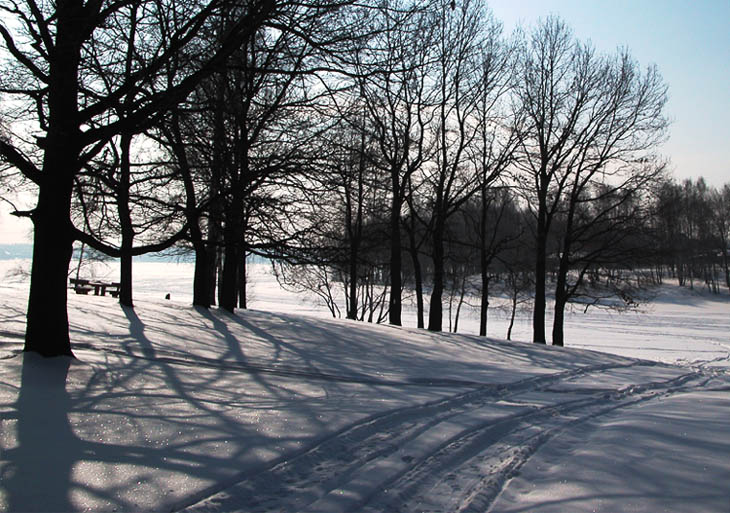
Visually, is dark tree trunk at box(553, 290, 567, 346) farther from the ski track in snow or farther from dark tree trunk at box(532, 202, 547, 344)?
the ski track in snow

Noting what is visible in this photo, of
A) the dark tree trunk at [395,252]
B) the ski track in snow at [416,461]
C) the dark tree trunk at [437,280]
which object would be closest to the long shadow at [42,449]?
the ski track in snow at [416,461]

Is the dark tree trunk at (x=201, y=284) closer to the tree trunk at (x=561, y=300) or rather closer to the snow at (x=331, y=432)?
the snow at (x=331, y=432)

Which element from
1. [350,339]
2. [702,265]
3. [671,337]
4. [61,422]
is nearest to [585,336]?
[671,337]

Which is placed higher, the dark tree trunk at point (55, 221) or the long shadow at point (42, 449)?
the dark tree trunk at point (55, 221)

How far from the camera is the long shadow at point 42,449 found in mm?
3697

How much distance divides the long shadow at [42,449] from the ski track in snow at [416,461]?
2.92 ft

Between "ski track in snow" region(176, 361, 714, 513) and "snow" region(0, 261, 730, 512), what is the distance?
0.02 metres

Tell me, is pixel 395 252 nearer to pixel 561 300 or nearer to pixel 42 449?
pixel 561 300

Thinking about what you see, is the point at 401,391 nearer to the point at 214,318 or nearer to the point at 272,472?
the point at 272,472

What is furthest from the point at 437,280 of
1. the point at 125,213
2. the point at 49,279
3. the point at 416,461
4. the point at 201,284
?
the point at 416,461

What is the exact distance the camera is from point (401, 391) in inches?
299

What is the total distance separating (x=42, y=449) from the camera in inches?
176

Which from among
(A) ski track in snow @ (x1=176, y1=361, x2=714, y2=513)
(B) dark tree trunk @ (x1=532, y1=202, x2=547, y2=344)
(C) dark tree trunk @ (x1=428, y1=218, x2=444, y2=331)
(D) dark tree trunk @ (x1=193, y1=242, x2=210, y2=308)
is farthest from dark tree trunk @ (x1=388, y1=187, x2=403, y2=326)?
(A) ski track in snow @ (x1=176, y1=361, x2=714, y2=513)

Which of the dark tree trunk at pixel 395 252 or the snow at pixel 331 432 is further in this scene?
the dark tree trunk at pixel 395 252
